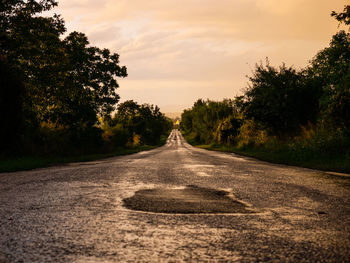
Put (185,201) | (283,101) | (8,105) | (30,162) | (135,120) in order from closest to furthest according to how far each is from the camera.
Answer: (185,201) < (8,105) < (30,162) < (283,101) < (135,120)

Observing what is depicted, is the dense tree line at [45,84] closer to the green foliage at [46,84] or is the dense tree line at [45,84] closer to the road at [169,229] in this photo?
the green foliage at [46,84]

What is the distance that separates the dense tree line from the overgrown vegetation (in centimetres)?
1236

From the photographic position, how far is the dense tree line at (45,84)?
569 inches

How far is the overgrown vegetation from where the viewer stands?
15023mm

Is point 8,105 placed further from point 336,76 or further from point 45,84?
point 336,76

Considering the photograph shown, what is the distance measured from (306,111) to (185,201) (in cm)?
2064

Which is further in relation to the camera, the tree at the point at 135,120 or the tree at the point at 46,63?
the tree at the point at 135,120

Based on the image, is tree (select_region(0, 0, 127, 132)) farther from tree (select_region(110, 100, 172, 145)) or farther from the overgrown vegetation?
tree (select_region(110, 100, 172, 145))

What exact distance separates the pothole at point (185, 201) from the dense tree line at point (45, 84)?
6.20 meters

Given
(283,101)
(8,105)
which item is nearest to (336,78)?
(283,101)

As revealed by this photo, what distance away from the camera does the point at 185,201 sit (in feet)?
20.4

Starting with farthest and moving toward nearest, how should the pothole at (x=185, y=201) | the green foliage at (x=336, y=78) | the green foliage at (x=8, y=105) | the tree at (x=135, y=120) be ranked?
1. the tree at (x=135, y=120)
2. the green foliage at (x=336, y=78)
3. the green foliage at (x=8, y=105)
4. the pothole at (x=185, y=201)

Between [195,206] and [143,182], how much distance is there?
3.27 meters

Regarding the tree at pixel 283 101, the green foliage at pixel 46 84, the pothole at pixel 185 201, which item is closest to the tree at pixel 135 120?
the green foliage at pixel 46 84
